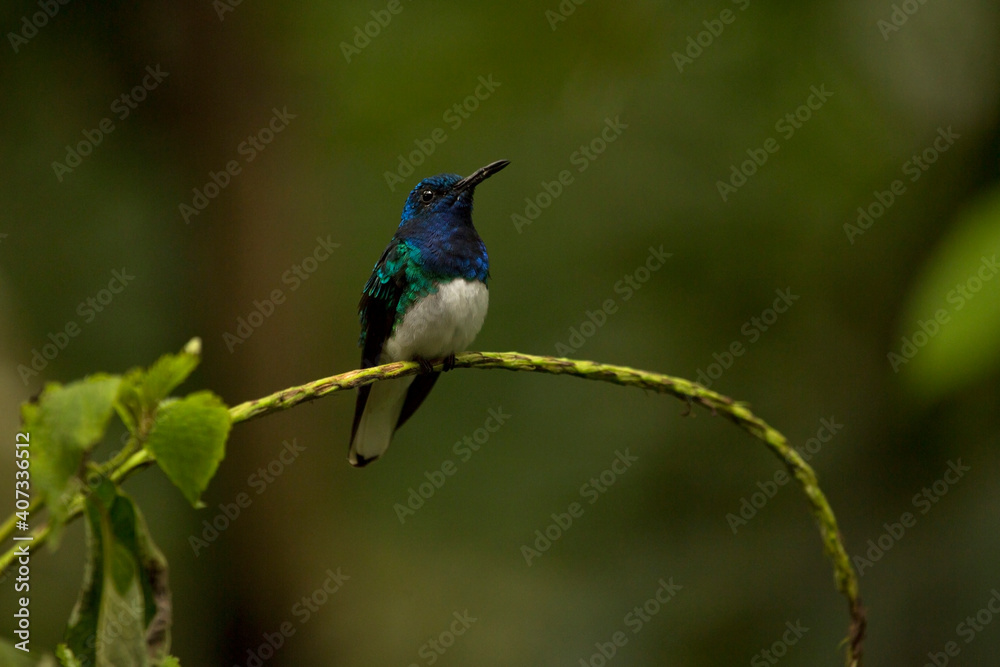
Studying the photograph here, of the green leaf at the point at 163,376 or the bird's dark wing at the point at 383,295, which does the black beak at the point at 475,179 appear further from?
the green leaf at the point at 163,376

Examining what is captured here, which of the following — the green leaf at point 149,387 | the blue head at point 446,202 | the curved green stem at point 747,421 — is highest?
the blue head at point 446,202

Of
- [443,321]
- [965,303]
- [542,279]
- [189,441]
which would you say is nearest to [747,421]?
[965,303]

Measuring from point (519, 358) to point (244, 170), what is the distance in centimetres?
369

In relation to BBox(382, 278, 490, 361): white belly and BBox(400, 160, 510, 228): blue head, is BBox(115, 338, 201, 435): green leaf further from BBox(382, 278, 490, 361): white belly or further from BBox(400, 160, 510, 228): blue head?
BBox(400, 160, 510, 228): blue head

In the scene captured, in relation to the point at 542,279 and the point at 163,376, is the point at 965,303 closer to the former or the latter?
the point at 163,376

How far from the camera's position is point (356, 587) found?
620cm

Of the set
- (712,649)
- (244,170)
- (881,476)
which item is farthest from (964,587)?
(244,170)

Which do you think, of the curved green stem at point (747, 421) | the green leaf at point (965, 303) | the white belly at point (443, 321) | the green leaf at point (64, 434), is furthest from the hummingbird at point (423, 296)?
the green leaf at point (64, 434)

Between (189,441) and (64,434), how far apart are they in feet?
0.45

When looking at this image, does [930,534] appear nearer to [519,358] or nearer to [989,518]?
[989,518]

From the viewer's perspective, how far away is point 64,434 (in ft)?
2.64

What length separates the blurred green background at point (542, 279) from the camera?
4906 mm

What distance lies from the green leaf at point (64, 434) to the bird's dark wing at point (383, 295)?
249 cm

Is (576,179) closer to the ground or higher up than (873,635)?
higher up
